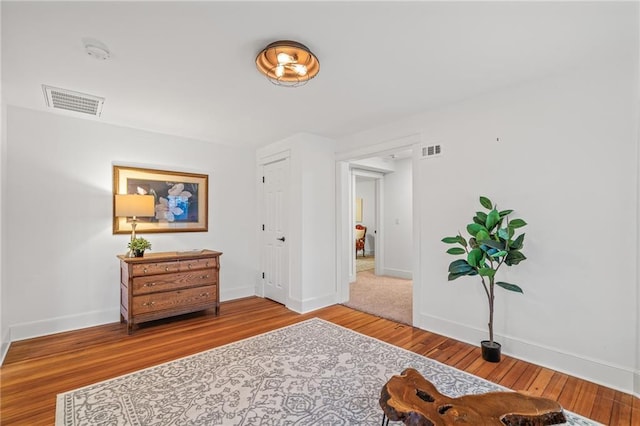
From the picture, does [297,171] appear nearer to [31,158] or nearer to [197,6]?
[197,6]

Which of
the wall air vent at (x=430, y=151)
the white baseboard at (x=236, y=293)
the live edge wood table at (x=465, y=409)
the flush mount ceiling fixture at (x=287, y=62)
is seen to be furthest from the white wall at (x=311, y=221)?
the live edge wood table at (x=465, y=409)

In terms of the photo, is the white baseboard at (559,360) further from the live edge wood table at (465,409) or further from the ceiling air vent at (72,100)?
the ceiling air vent at (72,100)

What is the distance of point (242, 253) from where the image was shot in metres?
4.62

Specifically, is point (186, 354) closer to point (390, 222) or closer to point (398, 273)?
point (398, 273)

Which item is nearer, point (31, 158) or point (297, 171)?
point (31, 158)

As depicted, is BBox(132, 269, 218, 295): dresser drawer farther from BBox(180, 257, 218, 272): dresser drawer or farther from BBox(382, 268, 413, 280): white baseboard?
BBox(382, 268, 413, 280): white baseboard

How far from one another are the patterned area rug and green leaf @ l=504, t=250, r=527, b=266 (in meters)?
0.93

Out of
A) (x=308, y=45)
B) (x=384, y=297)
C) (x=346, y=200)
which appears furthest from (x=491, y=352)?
(x=308, y=45)

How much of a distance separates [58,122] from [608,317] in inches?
213

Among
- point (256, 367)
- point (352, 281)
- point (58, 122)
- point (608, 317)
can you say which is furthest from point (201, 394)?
point (352, 281)

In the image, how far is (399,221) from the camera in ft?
19.7

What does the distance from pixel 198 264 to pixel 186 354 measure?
3.99 feet

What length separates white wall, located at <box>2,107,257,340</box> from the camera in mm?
2982

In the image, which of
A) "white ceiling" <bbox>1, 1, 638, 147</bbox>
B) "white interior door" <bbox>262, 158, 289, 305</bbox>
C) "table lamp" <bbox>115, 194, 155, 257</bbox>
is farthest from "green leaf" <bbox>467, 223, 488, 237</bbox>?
"table lamp" <bbox>115, 194, 155, 257</bbox>
